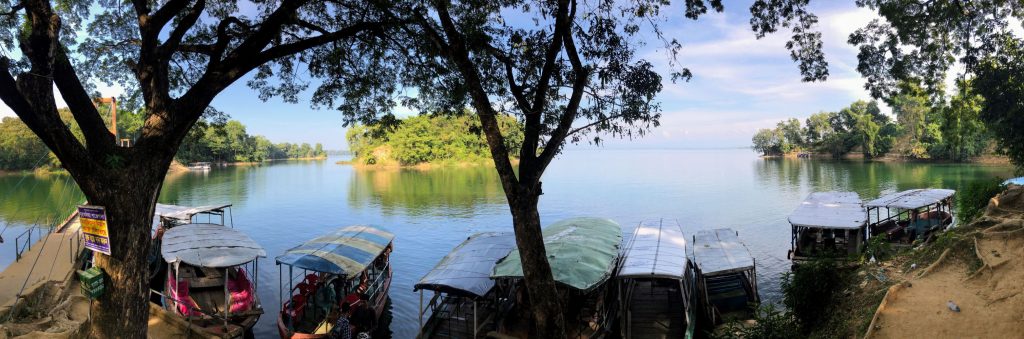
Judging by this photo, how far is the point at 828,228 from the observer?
50.1 feet

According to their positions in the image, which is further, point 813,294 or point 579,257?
point 579,257

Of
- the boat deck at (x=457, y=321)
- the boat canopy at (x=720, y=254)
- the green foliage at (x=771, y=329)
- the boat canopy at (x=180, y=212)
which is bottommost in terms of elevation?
the boat deck at (x=457, y=321)

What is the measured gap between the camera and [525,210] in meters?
7.63

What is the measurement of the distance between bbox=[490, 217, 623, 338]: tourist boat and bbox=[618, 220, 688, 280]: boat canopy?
0.46 m

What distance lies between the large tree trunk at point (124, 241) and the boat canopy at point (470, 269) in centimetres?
469

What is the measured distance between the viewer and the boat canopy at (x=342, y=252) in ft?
37.9

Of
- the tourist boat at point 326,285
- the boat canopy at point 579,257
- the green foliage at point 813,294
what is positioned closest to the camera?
the green foliage at point 813,294

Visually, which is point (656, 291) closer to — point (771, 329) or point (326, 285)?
point (771, 329)

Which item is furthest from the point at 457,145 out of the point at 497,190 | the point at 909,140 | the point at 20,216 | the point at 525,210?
the point at 525,210

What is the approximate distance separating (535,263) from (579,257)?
3.31 m

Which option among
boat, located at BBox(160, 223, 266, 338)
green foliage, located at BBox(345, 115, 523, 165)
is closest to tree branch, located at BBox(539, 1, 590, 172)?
boat, located at BBox(160, 223, 266, 338)

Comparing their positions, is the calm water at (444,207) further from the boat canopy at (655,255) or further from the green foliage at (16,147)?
the green foliage at (16,147)

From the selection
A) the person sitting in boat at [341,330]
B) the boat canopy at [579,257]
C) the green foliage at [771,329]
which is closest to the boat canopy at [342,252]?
the person sitting in boat at [341,330]

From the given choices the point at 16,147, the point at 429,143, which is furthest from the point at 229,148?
the point at 429,143
